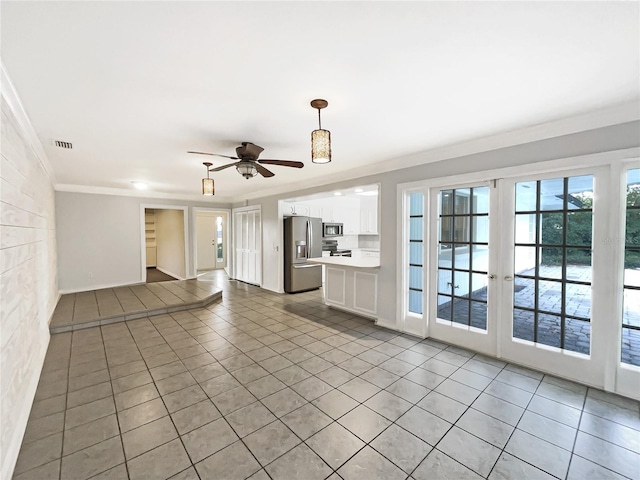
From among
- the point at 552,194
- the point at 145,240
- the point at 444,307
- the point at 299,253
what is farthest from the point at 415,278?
the point at 145,240

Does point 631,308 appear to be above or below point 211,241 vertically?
below

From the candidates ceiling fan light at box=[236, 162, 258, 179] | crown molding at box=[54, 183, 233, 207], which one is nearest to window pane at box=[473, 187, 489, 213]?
ceiling fan light at box=[236, 162, 258, 179]

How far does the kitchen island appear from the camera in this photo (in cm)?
431

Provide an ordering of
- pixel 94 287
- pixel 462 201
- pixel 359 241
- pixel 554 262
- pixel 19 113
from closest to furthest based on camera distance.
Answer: pixel 19 113
pixel 554 262
pixel 462 201
pixel 94 287
pixel 359 241

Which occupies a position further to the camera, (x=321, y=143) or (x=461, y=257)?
(x=461, y=257)

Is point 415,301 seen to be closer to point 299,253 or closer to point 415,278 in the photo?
point 415,278

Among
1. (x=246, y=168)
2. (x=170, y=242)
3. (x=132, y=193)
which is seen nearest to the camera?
(x=246, y=168)

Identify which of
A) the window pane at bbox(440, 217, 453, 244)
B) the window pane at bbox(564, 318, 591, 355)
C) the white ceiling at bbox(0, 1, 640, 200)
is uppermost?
the white ceiling at bbox(0, 1, 640, 200)

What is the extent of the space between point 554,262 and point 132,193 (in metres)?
7.84

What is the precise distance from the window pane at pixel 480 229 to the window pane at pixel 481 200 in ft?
0.30

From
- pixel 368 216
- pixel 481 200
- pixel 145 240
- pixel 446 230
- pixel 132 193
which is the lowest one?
pixel 145 240

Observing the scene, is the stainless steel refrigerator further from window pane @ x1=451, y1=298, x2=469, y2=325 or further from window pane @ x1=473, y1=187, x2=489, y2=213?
window pane @ x1=473, y1=187, x2=489, y2=213

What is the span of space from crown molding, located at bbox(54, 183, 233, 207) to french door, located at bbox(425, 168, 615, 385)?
604 cm

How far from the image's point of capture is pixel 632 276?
2.36m
